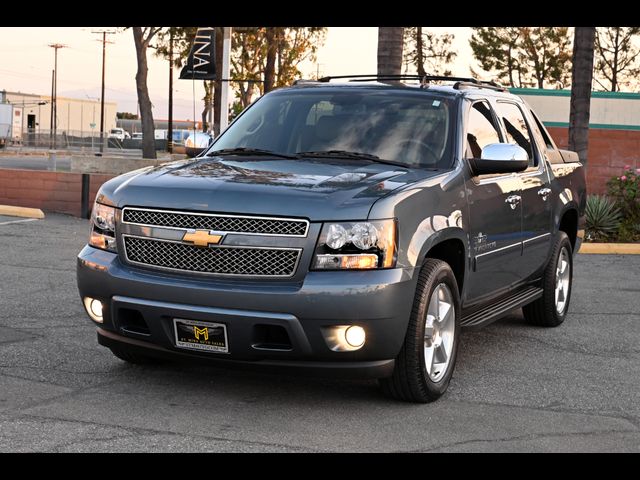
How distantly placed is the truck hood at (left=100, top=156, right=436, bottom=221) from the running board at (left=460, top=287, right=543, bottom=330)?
113 cm

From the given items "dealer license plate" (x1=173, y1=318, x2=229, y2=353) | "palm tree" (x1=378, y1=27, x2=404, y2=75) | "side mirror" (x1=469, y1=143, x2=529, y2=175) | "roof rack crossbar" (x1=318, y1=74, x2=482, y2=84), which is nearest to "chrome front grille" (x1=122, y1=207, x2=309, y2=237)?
"dealer license plate" (x1=173, y1=318, x2=229, y2=353)

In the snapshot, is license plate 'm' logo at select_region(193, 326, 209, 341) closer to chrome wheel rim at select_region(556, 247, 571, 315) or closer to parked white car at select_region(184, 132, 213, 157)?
parked white car at select_region(184, 132, 213, 157)

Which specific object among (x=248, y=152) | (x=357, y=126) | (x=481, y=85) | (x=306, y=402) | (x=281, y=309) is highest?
(x=481, y=85)

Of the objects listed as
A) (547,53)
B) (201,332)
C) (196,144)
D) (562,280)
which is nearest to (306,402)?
(201,332)

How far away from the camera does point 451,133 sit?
675cm

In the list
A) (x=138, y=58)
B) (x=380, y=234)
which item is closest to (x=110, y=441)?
(x=380, y=234)

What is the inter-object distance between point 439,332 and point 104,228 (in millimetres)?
2087

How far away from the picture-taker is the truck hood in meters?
5.48

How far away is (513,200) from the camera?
730 centimetres

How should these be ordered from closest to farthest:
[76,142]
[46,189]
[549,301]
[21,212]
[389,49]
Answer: [549,301] → [389,49] → [21,212] → [46,189] → [76,142]

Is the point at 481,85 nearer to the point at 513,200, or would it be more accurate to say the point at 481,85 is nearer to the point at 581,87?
the point at 513,200

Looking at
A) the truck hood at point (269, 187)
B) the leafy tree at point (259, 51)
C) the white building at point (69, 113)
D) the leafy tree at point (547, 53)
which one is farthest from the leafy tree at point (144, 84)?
the white building at point (69, 113)
